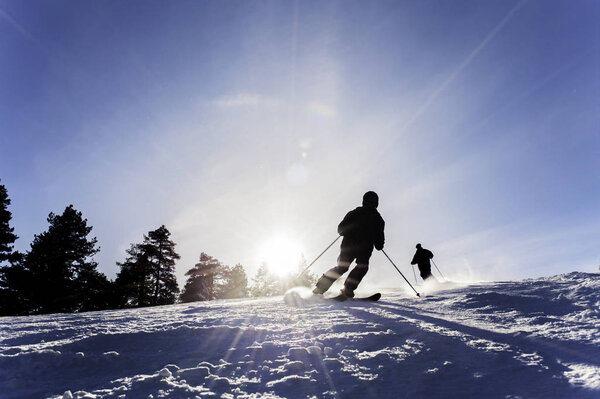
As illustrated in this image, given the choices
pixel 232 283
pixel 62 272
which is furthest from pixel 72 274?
pixel 232 283

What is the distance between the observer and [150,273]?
34594 mm

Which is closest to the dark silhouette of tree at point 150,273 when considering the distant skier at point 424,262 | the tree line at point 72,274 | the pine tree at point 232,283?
the tree line at point 72,274

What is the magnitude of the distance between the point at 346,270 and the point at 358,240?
800mm

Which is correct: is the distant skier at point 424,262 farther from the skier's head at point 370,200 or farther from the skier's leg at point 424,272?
the skier's head at point 370,200

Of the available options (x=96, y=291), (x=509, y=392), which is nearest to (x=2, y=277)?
(x=96, y=291)

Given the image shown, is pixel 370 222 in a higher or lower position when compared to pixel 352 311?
higher

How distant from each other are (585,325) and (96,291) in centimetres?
3580

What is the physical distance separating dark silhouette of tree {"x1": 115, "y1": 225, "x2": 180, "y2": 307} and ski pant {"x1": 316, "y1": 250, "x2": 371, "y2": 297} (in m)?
29.4

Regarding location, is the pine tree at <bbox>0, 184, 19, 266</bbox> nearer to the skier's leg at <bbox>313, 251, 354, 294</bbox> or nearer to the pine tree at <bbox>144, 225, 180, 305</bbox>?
the pine tree at <bbox>144, 225, 180, 305</bbox>

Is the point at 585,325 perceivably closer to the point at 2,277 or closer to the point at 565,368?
the point at 565,368

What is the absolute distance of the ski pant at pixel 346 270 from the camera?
7150 mm

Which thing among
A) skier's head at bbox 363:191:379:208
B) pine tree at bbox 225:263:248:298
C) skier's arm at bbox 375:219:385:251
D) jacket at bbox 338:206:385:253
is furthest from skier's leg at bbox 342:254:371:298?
pine tree at bbox 225:263:248:298

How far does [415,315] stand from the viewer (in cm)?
437

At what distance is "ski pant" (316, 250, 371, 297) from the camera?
23.5 ft
